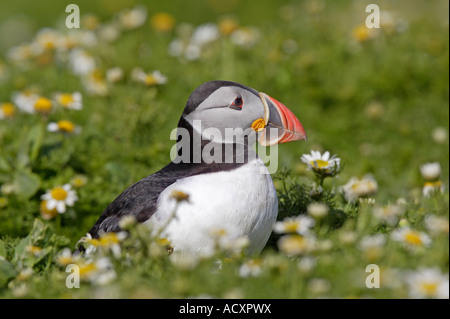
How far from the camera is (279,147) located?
20.8ft

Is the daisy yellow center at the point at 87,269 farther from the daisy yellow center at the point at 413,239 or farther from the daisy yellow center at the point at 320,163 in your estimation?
the daisy yellow center at the point at 320,163

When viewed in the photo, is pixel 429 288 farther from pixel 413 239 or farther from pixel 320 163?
pixel 320 163

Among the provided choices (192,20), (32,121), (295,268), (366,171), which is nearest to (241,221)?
(295,268)

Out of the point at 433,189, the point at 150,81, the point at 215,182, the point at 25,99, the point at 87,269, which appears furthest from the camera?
the point at 25,99

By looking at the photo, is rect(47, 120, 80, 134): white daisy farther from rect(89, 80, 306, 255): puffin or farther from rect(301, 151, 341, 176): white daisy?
rect(301, 151, 341, 176): white daisy

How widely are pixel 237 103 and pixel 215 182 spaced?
550 mm

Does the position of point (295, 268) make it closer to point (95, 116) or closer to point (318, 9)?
point (95, 116)

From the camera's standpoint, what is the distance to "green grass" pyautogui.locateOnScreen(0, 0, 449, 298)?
307 cm

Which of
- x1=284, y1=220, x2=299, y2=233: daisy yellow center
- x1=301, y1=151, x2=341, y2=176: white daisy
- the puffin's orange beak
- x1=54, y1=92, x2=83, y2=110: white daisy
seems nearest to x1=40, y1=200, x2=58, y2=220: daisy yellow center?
x1=54, y1=92, x2=83, y2=110: white daisy

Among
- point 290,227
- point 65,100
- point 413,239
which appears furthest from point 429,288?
point 65,100

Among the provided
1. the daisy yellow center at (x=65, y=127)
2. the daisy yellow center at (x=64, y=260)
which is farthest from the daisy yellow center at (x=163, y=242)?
the daisy yellow center at (x=65, y=127)

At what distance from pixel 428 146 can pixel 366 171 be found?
923 mm

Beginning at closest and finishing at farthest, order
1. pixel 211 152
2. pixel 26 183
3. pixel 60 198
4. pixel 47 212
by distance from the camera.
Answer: pixel 211 152 → pixel 60 198 → pixel 47 212 → pixel 26 183

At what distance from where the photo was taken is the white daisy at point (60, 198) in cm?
477
